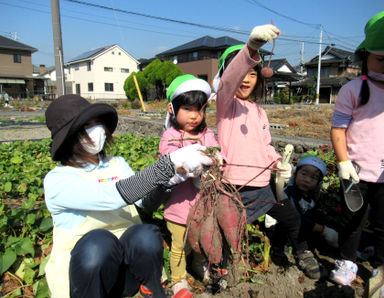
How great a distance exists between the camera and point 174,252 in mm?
1807

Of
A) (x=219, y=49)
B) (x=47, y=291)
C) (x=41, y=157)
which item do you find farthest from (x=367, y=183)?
(x=219, y=49)

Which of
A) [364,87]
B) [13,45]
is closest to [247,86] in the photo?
[364,87]

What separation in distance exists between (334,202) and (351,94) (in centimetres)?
156

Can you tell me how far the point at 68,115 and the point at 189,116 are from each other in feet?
2.33

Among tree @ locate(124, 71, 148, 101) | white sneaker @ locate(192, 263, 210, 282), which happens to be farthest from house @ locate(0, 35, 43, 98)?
white sneaker @ locate(192, 263, 210, 282)

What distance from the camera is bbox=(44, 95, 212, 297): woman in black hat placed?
1.35 metres

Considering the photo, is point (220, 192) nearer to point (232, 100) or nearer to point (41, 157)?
point (232, 100)

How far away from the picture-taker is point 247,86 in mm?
1885

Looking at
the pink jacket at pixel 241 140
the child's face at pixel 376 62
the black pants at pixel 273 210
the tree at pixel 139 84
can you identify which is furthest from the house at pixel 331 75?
the pink jacket at pixel 241 140

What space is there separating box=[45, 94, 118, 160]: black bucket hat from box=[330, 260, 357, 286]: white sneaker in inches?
77.1

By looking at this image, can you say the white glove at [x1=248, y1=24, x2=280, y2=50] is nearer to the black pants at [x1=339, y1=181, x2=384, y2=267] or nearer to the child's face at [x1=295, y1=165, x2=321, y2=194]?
the black pants at [x1=339, y1=181, x2=384, y2=267]

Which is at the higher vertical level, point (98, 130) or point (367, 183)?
point (98, 130)

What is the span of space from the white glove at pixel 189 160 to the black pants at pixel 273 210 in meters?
0.52

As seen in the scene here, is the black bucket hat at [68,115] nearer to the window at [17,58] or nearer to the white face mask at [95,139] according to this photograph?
the white face mask at [95,139]
